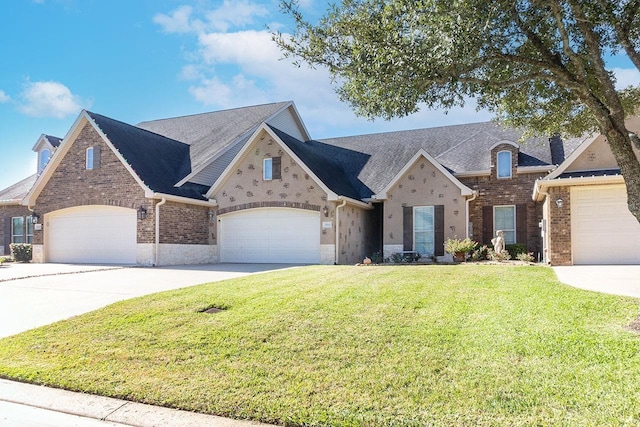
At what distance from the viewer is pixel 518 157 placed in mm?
18516

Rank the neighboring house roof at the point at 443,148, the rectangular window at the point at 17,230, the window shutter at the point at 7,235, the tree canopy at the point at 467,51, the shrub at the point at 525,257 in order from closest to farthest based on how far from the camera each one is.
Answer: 1. the tree canopy at the point at 467,51
2. the shrub at the point at 525,257
3. the neighboring house roof at the point at 443,148
4. the rectangular window at the point at 17,230
5. the window shutter at the point at 7,235

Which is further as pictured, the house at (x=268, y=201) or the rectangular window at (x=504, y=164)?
the rectangular window at (x=504, y=164)

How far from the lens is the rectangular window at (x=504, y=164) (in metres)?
18.5

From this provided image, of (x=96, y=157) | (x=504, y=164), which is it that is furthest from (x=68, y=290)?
(x=504, y=164)

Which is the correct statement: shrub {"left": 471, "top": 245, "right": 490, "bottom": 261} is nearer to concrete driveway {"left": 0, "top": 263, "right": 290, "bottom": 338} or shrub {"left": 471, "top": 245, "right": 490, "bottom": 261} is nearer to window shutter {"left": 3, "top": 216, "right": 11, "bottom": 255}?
concrete driveway {"left": 0, "top": 263, "right": 290, "bottom": 338}

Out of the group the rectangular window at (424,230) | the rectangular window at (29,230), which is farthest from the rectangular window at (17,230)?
the rectangular window at (424,230)

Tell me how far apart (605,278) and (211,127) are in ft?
67.4

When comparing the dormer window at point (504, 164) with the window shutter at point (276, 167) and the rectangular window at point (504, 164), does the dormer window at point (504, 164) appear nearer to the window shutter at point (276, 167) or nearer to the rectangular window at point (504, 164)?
the rectangular window at point (504, 164)

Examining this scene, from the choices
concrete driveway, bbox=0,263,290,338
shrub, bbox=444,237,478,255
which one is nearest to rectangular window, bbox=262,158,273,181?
concrete driveway, bbox=0,263,290,338

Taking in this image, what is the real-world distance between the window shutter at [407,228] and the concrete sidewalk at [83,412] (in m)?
15.0

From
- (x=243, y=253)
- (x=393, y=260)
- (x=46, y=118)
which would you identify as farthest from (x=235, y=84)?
(x=46, y=118)

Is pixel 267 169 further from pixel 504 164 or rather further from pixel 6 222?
pixel 6 222

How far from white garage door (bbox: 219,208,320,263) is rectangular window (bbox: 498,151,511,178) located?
811 cm

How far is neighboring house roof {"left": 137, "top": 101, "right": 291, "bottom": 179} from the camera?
22.2 metres
